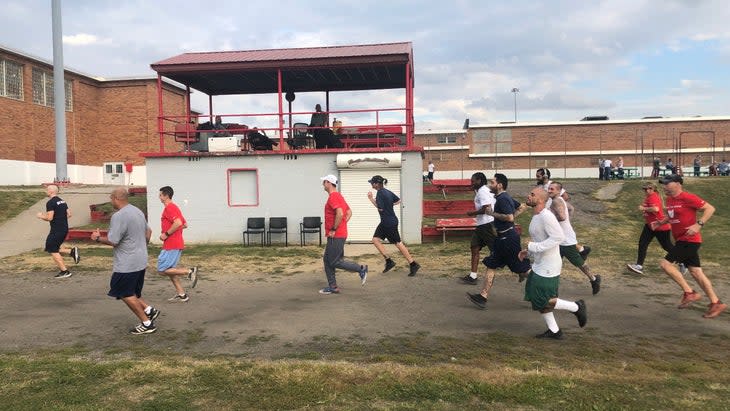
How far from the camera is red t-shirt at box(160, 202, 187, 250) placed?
7379 millimetres

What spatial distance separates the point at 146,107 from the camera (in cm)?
3603

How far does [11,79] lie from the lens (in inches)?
1161

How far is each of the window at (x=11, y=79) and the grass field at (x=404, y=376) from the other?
99.2 ft

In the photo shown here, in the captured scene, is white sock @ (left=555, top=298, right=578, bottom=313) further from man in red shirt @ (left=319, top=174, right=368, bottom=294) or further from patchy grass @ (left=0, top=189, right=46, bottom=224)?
patchy grass @ (left=0, top=189, right=46, bottom=224)

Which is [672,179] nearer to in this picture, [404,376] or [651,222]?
[651,222]

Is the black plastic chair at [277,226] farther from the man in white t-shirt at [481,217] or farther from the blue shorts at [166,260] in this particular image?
the man in white t-shirt at [481,217]

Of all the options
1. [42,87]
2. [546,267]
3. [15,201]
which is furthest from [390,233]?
[42,87]

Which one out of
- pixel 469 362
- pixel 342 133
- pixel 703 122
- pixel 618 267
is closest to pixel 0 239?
pixel 342 133

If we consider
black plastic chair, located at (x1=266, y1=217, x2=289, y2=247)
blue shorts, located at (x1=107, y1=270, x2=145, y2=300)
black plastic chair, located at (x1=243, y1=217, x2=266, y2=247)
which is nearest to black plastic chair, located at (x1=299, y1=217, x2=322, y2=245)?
black plastic chair, located at (x1=266, y1=217, x2=289, y2=247)

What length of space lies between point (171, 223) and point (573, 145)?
48.9m

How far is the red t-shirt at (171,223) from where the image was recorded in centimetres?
738

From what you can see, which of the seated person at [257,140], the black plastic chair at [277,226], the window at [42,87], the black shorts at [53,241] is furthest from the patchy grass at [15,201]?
the window at [42,87]

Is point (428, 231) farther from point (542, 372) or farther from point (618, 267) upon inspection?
point (542, 372)

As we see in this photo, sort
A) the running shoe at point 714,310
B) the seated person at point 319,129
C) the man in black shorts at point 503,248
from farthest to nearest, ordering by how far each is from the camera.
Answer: the seated person at point 319,129 < the man in black shorts at point 503,248 < the running shoe at point 714,310
